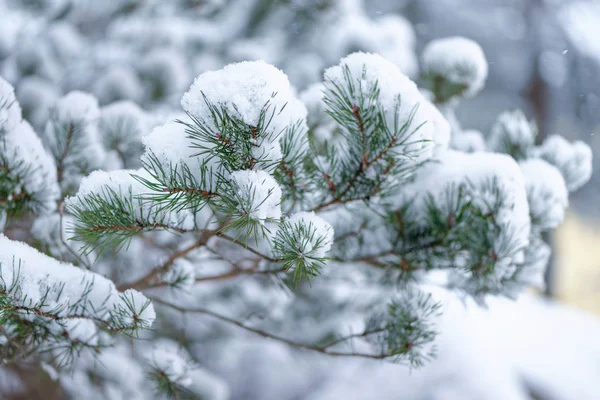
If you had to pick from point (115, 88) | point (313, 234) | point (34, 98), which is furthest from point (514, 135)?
point (34, 98)

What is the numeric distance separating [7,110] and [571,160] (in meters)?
1.19

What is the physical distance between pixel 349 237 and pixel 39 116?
3.63ft

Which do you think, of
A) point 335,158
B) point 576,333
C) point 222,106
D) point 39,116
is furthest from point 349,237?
point 576,333

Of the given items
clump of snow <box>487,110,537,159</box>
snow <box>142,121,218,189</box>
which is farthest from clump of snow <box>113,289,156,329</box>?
clump of snow <box>487,110,537,159</box>

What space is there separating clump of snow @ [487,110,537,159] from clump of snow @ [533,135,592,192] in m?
0.05

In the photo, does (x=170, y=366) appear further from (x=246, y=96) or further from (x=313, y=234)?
(x=246, y=96)

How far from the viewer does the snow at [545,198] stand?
3.20 feet

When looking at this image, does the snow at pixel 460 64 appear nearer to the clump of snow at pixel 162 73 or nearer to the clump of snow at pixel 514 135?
the clump of snow at pixel 514 135

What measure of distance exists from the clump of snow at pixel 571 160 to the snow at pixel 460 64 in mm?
250

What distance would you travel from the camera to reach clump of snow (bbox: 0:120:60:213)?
84 cm

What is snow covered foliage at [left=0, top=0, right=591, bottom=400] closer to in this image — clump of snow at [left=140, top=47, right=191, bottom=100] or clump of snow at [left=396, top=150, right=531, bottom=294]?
clump of snow at [left=396, top=150, right=531, bottom=294]

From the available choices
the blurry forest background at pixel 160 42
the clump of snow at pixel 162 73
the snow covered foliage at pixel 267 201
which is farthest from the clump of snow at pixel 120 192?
the clump of snow at pixel 162 73

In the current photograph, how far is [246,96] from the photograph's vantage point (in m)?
0.59

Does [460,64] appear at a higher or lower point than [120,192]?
higher
